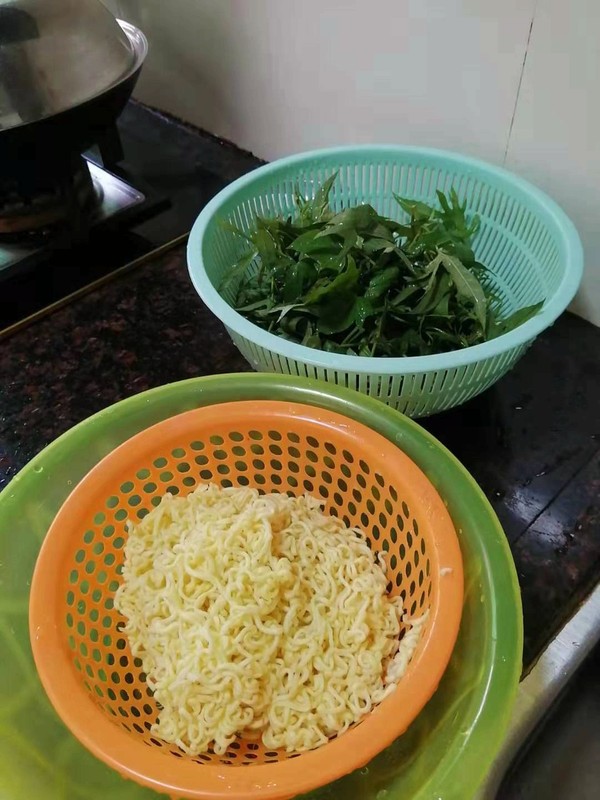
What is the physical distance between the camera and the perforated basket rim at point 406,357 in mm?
587

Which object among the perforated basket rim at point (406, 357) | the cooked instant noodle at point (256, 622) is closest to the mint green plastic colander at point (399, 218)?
the perforated basket rim at point (406, 357)

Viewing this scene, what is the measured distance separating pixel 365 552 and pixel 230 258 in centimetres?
43

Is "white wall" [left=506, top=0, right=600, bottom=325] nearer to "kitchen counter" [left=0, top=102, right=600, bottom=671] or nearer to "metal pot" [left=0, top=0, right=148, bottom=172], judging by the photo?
"kitchen counter" [left=0, top=102, right=600, bottom=671]

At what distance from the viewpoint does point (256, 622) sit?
0.53m

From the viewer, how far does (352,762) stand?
1.36 ft

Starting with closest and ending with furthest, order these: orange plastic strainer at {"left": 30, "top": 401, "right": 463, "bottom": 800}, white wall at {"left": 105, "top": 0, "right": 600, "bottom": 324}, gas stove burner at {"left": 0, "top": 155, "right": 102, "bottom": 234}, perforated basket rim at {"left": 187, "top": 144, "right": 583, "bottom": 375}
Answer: orange plastic strainer at {"left": 30, "top": 401, "right": 463, "bottom": 800}, perforated basket rim at {"left": 187, "top": 144, "right": 583, "bottom": 375}, white wall at {"left": 105, "top": 0, "right": 600, "bottom": 324}, gas stove burner at {"left": 0, "top": 155, "right": 102, "bottom": 234}

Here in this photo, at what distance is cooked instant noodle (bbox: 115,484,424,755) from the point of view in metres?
0.50

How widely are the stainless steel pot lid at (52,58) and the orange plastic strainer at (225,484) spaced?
44cm

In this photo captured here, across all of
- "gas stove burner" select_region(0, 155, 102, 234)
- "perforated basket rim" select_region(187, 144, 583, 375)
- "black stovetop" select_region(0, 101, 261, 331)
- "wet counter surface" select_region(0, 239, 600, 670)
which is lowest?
"wet counter surface" select_region(0, 239, 600, 670)

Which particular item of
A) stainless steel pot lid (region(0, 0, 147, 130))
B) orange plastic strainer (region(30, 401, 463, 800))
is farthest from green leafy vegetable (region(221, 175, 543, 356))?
stainless steel pot lid (region(0, 0, 147, 130))

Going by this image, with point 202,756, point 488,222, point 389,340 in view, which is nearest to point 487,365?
point 389,340

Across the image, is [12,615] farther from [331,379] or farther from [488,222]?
[488,222]

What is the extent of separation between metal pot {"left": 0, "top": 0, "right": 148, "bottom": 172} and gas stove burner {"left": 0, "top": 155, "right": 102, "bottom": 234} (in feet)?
0.14

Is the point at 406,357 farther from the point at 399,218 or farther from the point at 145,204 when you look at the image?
the point at 145,204
